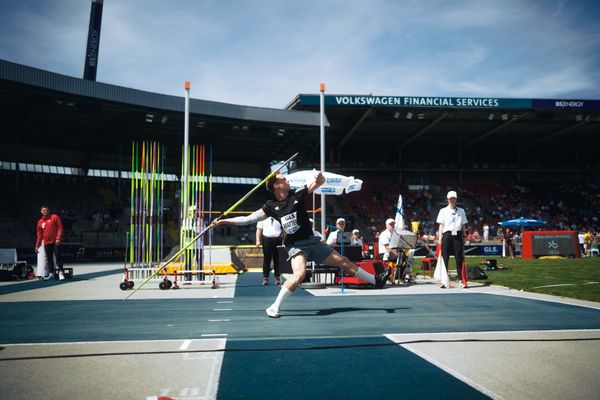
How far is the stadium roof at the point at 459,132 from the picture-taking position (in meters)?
35.2

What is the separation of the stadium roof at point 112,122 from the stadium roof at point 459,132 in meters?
4.38

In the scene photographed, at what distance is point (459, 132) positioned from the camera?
1668 inches

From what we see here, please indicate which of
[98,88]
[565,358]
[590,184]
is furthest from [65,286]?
[590,184]

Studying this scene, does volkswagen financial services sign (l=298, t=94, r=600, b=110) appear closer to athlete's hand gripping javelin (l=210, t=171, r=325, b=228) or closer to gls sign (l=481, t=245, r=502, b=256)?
gls sign (l=481, t=245, r=502, b=256)

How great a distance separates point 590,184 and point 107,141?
45.8 metres

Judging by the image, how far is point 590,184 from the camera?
4725cm

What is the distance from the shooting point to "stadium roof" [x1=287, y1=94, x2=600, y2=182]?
35.2 meters

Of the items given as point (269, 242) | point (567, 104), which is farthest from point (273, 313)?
point (567, 104)

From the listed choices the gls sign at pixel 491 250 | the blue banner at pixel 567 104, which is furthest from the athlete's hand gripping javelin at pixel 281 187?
the blue banner at pixel 567 104

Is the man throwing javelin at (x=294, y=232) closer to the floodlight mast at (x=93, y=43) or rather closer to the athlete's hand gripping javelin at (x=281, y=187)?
the athlete's hand gripping javelin at (x=281, y=187)

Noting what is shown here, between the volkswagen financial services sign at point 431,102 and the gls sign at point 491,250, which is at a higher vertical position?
the volkswagen financial services sign at point 431,102

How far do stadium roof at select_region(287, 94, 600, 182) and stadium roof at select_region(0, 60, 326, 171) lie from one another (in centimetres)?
438

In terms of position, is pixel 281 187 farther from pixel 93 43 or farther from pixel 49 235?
pixel 93 43

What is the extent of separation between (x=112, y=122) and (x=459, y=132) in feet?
96.7
